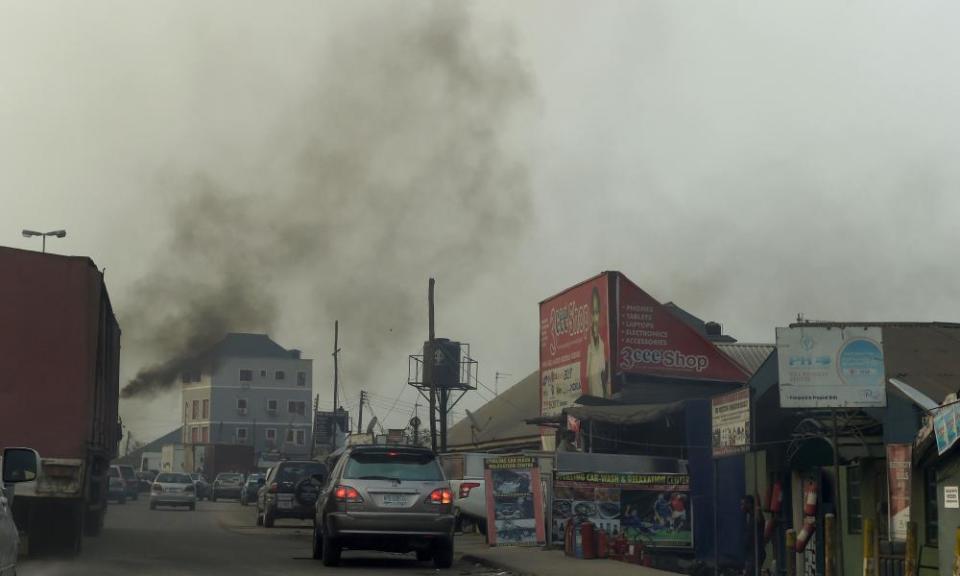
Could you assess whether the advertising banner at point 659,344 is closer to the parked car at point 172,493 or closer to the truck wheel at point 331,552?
the parked car at point 172,493

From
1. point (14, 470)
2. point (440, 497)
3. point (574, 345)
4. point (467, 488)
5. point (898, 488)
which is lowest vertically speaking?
point (467, 488)

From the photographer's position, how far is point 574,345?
4156 centimetres

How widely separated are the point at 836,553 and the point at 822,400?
190 cm

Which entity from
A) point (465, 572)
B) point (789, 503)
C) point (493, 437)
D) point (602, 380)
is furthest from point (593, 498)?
point (493, 437)

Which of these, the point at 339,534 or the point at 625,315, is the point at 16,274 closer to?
the point at 339,534

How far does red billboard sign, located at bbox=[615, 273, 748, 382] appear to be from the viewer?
38750 millimetres

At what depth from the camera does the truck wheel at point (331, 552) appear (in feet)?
61.1

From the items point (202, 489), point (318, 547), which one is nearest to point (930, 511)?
point (318, 547)

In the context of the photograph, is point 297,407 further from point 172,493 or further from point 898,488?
point 898,488

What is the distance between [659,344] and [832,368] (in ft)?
73.1

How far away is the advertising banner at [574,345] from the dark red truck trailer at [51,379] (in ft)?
69.5

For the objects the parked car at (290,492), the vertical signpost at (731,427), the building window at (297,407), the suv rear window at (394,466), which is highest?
the building window at (297,407)

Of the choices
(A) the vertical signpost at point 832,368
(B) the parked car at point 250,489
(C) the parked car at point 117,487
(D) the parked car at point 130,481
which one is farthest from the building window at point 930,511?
(D) the parked car at point 130,481

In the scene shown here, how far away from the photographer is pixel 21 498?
1870 cm
